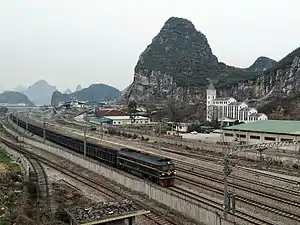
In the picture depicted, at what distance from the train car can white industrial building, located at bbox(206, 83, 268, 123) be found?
62546mm

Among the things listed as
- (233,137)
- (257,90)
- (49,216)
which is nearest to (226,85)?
(257,90)

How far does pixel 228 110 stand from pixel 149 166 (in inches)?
3306

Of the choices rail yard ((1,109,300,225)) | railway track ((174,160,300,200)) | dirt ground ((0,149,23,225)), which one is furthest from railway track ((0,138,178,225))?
railway track ((174,160,300,200))

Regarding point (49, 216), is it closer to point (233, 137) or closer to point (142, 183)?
point (142, 183)

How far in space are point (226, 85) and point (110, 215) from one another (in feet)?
473

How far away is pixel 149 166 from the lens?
1251 inches

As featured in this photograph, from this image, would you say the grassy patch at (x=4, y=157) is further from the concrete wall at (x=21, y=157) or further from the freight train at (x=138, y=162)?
the freight train at (x=138, y=162)

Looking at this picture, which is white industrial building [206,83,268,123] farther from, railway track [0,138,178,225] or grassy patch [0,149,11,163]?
railway track [0,138,178,225]

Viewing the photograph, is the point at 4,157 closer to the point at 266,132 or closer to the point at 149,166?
the point at 149,166

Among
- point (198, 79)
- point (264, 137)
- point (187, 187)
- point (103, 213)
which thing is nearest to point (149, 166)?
point (187, 187)

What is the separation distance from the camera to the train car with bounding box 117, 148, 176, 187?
30125mm

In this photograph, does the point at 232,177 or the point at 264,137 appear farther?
the point at 264,137

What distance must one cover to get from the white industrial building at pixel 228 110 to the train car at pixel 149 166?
205ft

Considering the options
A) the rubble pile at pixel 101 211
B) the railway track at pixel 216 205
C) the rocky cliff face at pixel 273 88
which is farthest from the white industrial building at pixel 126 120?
the rubble pile at pixel 101 211
